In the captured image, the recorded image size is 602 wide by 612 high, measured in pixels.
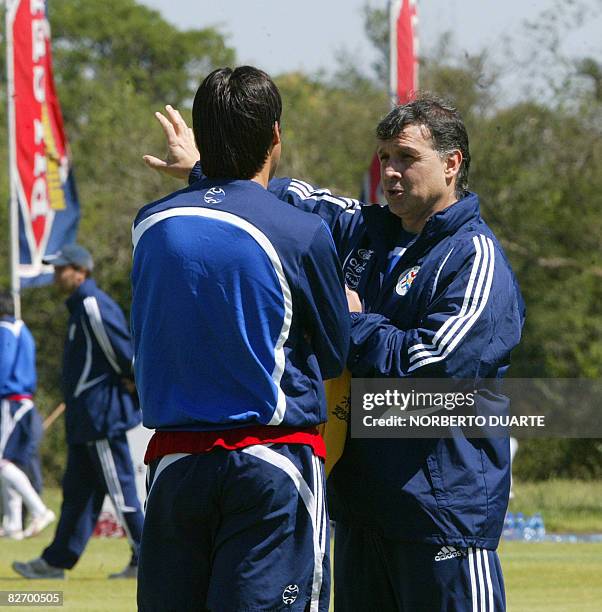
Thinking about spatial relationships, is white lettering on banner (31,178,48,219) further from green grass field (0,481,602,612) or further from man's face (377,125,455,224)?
man's face (377,125,455,224)

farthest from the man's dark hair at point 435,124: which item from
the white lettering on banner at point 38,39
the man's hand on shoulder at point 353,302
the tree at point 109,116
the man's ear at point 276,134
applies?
the tree at point 109,116

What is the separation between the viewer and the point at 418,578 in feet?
12.3

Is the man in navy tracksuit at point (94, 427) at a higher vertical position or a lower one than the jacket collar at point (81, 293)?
lower

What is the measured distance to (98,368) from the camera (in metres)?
8.91

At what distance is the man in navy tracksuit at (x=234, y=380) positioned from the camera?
3.17 meters

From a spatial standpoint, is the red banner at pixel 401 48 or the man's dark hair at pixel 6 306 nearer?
the man's dark hair at pixel 6 306

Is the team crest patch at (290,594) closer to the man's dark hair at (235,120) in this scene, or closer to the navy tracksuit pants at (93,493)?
the man's dark hair at (235,120)

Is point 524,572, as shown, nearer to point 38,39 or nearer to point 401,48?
point 401,48

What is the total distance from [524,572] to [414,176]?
18.4 ft

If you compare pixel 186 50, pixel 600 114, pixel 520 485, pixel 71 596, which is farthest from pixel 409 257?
pixel 186 50

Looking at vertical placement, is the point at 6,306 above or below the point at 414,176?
below

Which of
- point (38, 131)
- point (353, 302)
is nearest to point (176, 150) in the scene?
point (353, 302)

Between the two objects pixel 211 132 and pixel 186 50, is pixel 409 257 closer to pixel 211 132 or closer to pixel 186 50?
pixel 211 132

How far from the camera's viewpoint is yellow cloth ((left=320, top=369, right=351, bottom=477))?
3814 millimetres
